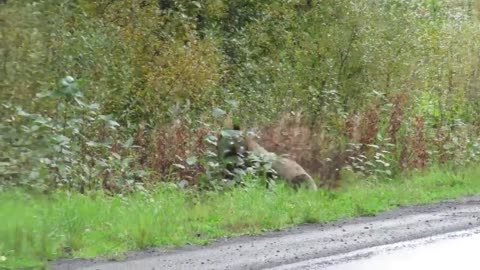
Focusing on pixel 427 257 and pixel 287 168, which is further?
pixel 287 168

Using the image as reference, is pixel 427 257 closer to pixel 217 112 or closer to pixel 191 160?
pixel 191 160

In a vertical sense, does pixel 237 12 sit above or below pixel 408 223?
above

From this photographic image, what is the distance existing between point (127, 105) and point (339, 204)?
4.58m

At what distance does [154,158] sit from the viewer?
13.8 m

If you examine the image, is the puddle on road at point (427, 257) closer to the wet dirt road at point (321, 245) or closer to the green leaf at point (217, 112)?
the wet dirt road at point (321, 245)

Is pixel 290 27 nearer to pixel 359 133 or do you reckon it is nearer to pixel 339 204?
pixel 359 133

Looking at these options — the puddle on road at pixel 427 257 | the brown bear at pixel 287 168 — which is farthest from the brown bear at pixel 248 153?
the puddle on road at pixel 427 257

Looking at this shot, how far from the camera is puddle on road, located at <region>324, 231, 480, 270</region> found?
8.96 m

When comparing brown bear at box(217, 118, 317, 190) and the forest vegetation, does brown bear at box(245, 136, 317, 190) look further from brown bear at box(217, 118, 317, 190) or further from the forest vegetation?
the forest vegetation

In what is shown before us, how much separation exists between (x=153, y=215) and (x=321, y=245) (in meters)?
1.93

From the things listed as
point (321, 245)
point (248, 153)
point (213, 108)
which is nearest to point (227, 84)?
point (213, 108)

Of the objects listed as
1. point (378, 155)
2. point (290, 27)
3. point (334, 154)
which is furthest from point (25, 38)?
point (290, 27)

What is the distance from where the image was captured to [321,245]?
387 inches

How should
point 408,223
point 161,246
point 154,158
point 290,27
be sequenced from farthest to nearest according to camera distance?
1. point 290,27
2. point 154,158
3. point 408,223
4. point 161,246
